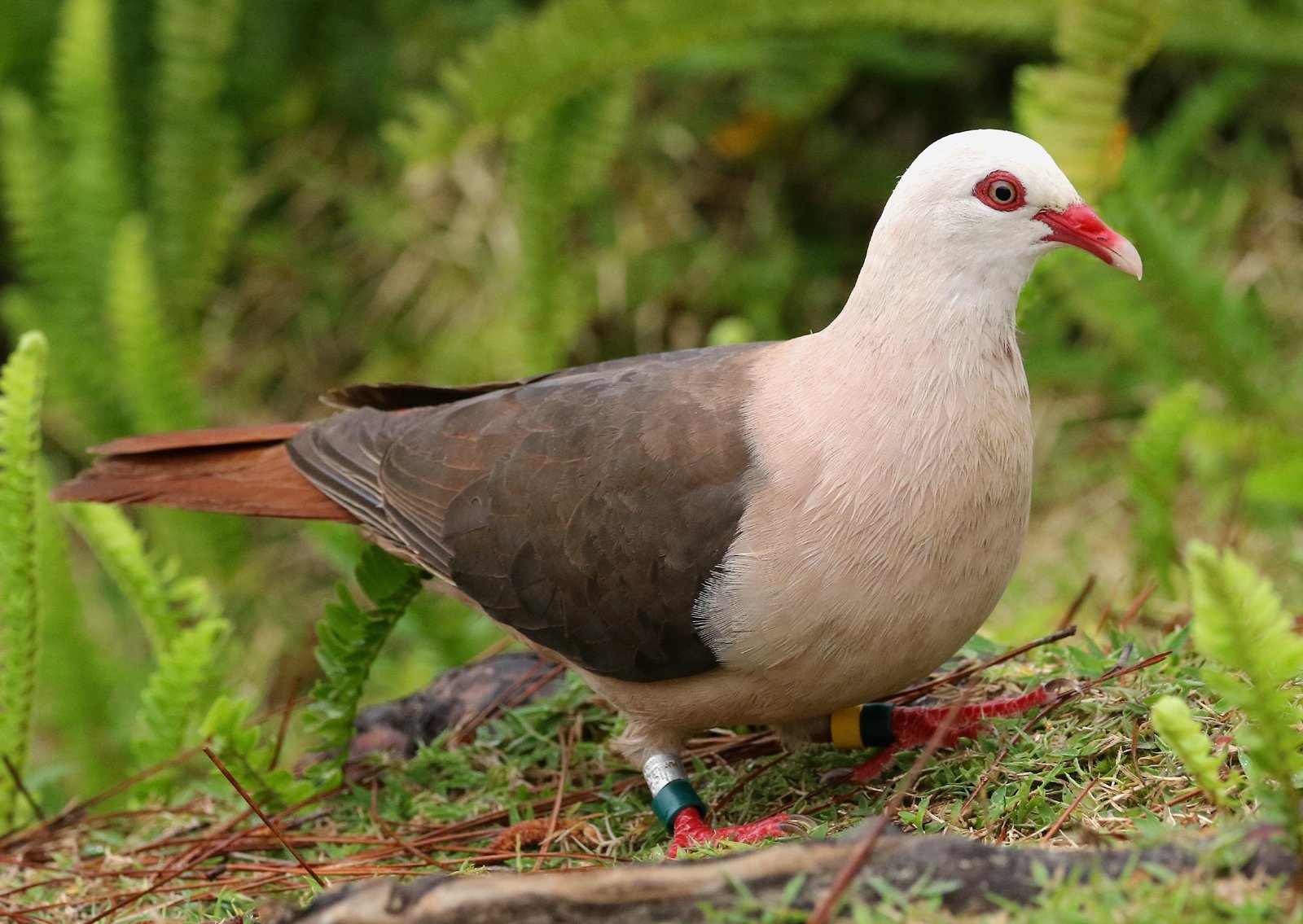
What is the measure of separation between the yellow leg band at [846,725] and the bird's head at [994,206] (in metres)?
1.06

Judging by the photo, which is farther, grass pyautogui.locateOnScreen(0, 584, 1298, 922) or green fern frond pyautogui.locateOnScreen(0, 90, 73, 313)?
green fern frond pyautogui.locateOnScreen(0, 90, 73, 313)

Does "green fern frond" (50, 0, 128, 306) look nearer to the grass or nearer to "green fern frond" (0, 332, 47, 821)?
"green fern frond" (0, 332, 47, 821)

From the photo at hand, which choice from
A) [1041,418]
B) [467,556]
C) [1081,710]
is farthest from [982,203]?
[1041,418]

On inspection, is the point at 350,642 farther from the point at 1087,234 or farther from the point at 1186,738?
the point at 1186,738

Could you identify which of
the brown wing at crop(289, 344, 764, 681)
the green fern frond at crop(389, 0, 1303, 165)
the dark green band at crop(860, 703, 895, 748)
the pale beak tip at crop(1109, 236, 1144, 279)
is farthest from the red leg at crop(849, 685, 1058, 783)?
the green fern frond at crop(389, 0, 1303, 165)

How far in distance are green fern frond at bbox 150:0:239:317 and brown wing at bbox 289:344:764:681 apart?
9.94 ft

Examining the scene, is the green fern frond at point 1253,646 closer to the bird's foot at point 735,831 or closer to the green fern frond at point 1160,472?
the bird's foot at point 735,831

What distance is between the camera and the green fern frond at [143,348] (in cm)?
528

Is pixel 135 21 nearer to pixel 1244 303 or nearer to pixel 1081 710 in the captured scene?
pixel 1244 303

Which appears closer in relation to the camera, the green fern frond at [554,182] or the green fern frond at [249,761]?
the green fern frond at [249,761]

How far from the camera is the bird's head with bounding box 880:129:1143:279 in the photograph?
2.76 m

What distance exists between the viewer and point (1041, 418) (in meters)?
6.00

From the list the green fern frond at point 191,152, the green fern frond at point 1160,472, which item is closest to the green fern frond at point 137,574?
the green fern frond at point 191,152

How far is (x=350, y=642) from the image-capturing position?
353cm
